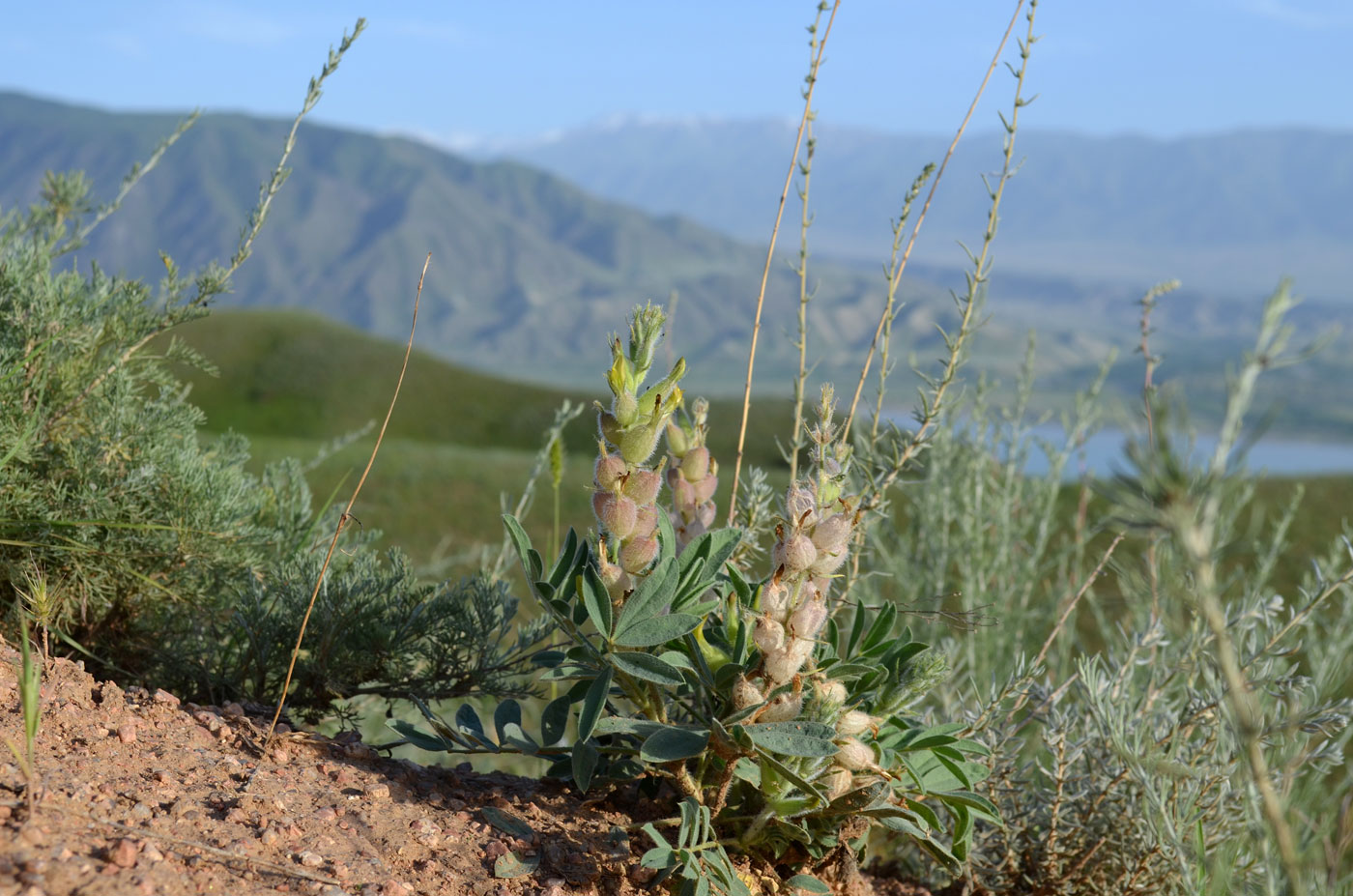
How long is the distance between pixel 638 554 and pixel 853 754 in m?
0.53

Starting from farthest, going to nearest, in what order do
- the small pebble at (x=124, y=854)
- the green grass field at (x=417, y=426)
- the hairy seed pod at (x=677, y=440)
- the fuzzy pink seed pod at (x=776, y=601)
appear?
the green grass field at (x=417, y=426) < the hairy seed pod at (x=677, y=440) < the fuzzy pink seed pod at (x=776, y=601) < the small pebble at (x=124, y=854)

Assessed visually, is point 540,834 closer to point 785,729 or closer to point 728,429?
point 785,729

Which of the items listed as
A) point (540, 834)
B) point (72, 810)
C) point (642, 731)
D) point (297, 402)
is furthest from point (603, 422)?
point (297, 402)

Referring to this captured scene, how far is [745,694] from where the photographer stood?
1807 millimetres

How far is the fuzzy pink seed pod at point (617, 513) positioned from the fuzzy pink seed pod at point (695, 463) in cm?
41

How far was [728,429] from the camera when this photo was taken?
45.4m

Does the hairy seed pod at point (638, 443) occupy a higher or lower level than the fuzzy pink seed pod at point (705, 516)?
higher

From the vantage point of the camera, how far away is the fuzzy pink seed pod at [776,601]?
5.79ft

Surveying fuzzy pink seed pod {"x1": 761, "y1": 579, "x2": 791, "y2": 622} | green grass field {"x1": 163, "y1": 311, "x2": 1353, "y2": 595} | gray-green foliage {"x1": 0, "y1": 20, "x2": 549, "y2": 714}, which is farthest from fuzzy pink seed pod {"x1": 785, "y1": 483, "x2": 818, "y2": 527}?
green grass field {"x1": 163, "y1": 311, "x2": 1353, "y2": 595}

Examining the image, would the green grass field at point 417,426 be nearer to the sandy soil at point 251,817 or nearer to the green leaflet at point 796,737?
the sandy soil at point 251,817

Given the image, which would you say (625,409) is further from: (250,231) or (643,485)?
(250,231)

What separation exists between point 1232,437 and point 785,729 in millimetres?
948

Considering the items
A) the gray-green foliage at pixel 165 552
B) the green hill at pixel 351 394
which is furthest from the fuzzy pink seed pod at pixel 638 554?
the green hill at pixel 351 394

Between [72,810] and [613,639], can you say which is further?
[613,639]
